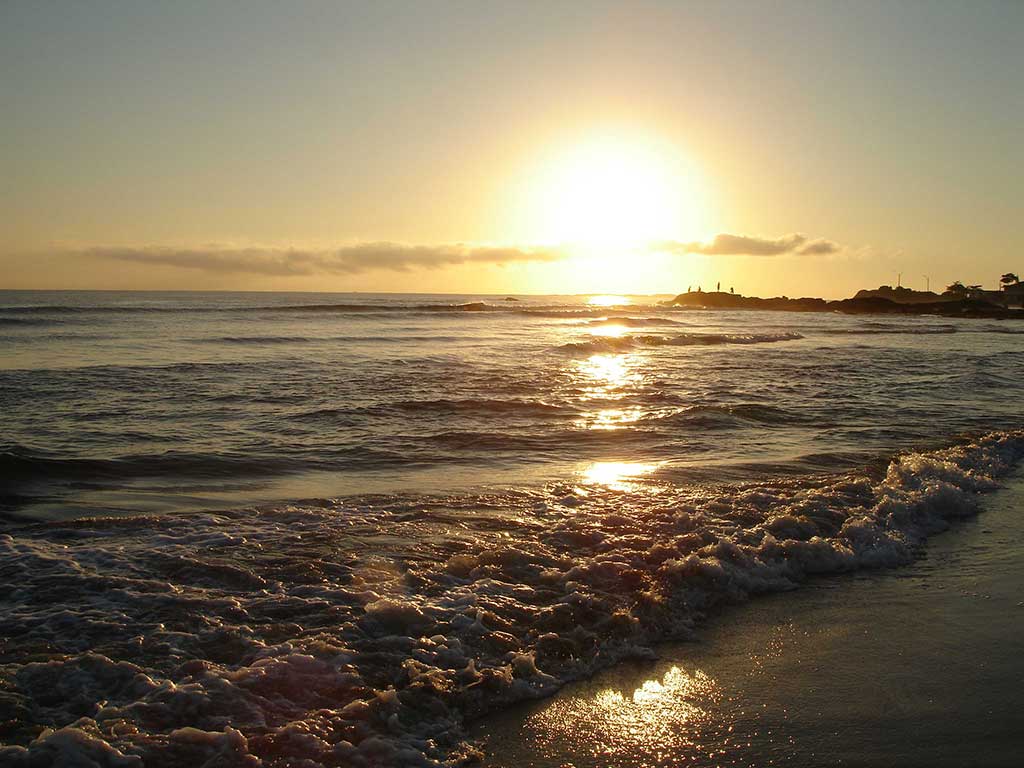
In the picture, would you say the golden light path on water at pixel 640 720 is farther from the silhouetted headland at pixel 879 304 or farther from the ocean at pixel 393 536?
the silhouetted headland at pixel 879 304

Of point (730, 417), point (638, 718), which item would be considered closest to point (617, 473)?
point (730, 417)

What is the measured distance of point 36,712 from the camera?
3939 millimetres

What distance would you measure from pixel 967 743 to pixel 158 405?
46.9 feet

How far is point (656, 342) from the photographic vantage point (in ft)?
125

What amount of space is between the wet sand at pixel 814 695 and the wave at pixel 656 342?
84.4 feet

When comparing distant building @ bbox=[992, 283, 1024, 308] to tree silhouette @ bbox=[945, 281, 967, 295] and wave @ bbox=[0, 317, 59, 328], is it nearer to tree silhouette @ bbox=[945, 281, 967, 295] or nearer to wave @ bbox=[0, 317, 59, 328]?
tree silhouette @ bbox=[945, 281, 967, 295]

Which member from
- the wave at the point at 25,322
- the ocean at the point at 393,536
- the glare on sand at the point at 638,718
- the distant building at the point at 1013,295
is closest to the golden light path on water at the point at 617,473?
the ocean at the point at 393,536

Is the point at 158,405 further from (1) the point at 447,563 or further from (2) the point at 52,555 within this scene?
(1) the point at 447,563

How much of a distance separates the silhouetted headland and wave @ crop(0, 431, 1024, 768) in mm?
80437

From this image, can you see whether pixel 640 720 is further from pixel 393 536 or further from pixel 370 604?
pixel 393 536

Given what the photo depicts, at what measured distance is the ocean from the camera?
162 inches

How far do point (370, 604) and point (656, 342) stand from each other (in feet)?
112

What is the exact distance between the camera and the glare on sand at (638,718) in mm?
3861

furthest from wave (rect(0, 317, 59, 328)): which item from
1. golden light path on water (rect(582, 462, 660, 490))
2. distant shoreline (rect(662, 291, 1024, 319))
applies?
distant shoreline (rect(662, 291, 1024, 319))
